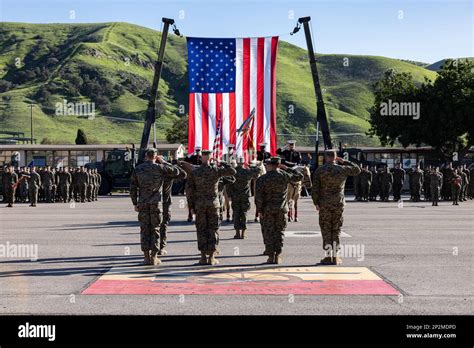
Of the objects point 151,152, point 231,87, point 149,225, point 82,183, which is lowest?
point 82,183

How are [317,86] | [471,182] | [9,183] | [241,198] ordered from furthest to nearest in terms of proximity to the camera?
[471,182] < [9,183] < [317,86] < [241,198]

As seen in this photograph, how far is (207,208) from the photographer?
42.0 ft

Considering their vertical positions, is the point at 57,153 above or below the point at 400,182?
above

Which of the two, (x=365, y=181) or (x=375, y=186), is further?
(x=375, y=186)

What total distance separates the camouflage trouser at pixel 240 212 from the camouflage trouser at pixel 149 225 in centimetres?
432

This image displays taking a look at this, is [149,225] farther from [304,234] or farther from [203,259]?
[304,234]

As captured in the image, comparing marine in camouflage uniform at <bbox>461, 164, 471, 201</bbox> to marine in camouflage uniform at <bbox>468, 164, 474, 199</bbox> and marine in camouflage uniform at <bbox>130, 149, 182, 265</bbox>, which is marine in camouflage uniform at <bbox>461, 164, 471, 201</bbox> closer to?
marine in camouflage uniform at <bbox>468, 164, 474, 199</bbox>

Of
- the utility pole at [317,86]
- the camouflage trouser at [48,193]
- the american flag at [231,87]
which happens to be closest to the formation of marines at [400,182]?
the utility pole at [317,86]

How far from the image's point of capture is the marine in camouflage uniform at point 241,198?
1697cm

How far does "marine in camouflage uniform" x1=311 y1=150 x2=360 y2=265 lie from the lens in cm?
1285

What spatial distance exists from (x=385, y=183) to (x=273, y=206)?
23.7 meters

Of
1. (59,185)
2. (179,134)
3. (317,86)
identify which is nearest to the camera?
(317,86)

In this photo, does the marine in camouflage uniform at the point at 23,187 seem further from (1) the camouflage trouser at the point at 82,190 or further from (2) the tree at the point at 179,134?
(2) the tree at the point at 179,134

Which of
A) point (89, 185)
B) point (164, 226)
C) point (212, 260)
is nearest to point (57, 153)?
point (89, 185)
